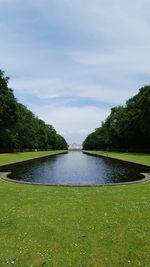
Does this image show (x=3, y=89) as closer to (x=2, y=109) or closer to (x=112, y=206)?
(x=2, y=109)

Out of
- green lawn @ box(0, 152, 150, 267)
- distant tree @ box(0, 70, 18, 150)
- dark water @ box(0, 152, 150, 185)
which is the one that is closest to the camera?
green lawn @ box(0, 152, 150, 267)

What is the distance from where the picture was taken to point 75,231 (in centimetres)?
800

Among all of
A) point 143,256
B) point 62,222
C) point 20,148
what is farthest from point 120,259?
point 20,148

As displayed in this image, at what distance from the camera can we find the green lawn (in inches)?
258

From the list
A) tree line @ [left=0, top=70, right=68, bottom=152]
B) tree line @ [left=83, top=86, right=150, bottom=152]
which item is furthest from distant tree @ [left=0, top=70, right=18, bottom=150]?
tree line @ [left=83, top=86, right=150, bottom=152]

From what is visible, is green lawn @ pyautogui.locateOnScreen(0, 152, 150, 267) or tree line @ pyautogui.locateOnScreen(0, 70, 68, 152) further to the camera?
tree line @ pyautogui.locateOnScreen(0, 70, 68, 152)

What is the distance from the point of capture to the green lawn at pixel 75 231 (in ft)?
21.5

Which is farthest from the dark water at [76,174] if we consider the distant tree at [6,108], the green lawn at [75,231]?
the distant tree at [6,108]

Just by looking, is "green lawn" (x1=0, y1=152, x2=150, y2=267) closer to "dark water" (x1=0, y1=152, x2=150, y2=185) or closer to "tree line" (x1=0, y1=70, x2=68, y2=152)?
"dark water" (x1=0, y1=152, x2=150, y2=185)

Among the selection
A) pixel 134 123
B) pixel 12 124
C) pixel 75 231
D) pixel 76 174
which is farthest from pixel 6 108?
pixel 75 231

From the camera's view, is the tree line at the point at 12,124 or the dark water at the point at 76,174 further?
the tree line at the point at 12,124

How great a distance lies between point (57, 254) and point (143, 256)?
168 centimetres

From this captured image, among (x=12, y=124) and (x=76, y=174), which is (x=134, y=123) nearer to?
(x=12, y=124)

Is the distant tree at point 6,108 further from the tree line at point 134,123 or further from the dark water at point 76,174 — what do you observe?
the dark water at point 76,174
